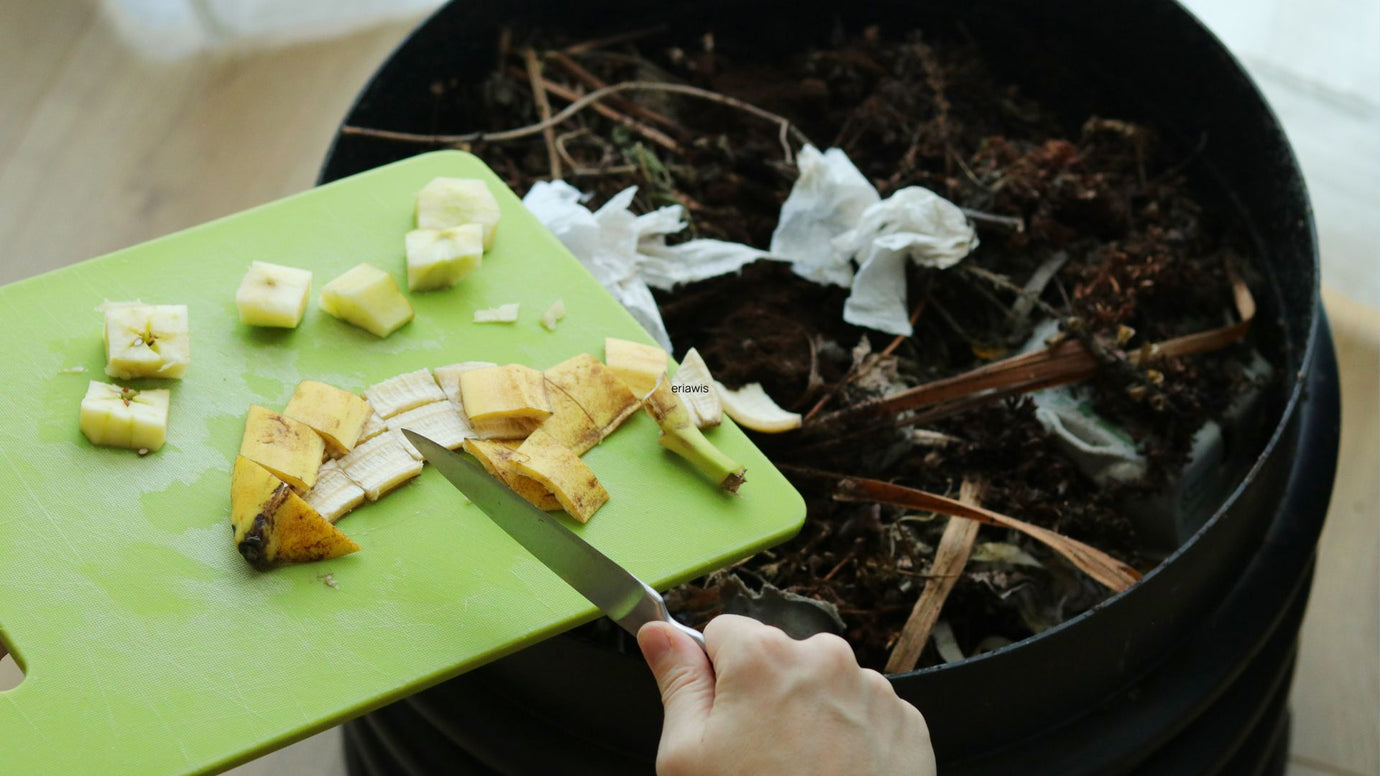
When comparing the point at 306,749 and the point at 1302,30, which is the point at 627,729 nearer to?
the point at 306,749

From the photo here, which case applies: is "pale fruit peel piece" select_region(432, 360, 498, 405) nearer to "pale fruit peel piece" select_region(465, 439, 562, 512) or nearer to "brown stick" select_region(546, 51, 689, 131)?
"pale fruit peel piece" select_region(465, 439, 562, 512)

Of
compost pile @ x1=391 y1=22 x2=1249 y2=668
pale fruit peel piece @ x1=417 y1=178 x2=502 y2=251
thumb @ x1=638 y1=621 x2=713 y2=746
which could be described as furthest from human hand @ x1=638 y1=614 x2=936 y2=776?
pale fruit peel piece @ x1=417 y1=178 x2=502 y2=251

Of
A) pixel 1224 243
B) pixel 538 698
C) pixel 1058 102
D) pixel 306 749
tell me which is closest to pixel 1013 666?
pixel 538 698

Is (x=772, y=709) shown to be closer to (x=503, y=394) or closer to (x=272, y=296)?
(x=503, y=394)

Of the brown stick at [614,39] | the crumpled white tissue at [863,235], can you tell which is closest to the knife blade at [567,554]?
the crumpled white tissue at [863,235]

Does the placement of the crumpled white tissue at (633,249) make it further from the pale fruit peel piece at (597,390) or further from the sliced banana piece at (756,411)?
the pale fruit peel piece at (597,390)

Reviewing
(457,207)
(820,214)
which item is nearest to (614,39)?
(820,214)
